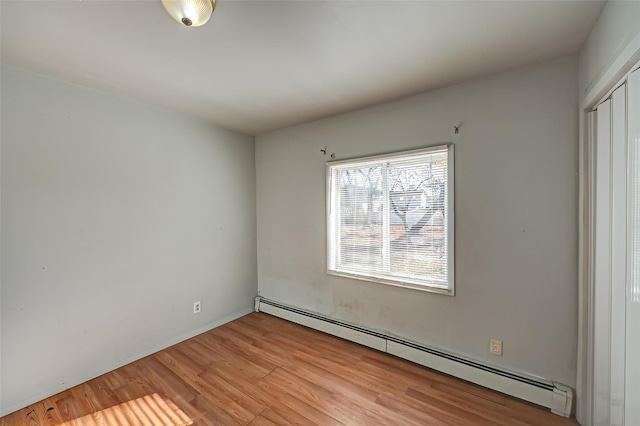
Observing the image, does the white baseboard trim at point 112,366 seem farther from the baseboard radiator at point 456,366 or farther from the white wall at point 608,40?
the white wall at point 608,40

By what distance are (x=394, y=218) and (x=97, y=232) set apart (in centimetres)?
268

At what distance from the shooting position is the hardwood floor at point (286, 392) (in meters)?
1.65

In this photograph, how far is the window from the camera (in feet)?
7.06

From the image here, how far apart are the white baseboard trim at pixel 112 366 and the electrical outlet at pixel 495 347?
2762 mm

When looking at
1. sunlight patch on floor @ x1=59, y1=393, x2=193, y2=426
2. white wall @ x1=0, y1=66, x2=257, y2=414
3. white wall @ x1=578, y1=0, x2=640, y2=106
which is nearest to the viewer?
white wall @ x1=578, y1=0, x2=640, y2=106

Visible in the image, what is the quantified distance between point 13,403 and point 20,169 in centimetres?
166

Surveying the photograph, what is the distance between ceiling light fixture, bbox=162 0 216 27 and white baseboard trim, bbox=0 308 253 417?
2768 mm

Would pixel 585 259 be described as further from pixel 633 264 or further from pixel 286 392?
pixel 286 392

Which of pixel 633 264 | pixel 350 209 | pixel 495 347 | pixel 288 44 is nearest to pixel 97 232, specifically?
pixel 288 44

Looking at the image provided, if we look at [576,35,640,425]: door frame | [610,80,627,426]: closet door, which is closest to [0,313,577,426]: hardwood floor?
[576,35,640,425]: door frame

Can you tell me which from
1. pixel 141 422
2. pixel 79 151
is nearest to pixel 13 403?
pixel 141 422

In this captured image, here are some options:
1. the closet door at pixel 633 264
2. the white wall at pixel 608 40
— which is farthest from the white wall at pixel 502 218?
the closet door at pixel 633 264

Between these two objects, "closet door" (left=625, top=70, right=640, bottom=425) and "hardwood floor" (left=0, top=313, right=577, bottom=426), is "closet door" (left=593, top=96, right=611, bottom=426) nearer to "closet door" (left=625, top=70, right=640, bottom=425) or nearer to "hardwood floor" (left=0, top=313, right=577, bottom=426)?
"closet door" (left=625, top=70, right=640, bottom=425)

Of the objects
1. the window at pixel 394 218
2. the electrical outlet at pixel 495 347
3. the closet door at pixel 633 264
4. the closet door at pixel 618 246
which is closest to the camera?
the closet door at pixel 633 264
